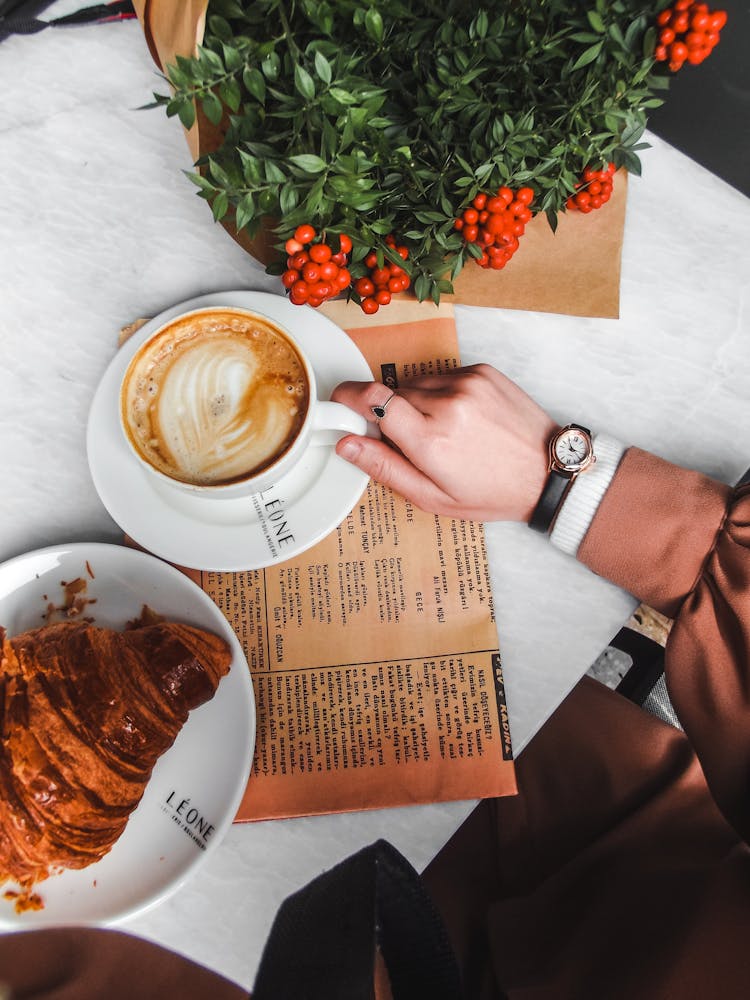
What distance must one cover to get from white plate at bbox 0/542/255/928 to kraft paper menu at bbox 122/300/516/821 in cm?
6

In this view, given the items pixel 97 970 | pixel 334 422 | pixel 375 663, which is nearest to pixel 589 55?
pixel 334 422

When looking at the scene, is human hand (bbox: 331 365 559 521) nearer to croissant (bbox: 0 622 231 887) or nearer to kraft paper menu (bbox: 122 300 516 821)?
kraft paper menu (bbox: 122 300 516 821)

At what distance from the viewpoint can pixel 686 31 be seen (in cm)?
61

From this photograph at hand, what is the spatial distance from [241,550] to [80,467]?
24cm

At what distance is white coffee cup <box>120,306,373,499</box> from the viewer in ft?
2.29

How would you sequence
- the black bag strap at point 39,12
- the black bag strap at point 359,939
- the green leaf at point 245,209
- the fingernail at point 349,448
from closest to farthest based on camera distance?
1. the black bag strap at point 359,939
2. the green leaf at point 245,209
3. the fingernail at point 349,448
4. the black bag strap at point 39,12

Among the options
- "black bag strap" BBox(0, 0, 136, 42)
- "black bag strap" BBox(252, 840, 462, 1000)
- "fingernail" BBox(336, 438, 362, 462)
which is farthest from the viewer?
"black bag strap" BBox(0, 0, 136, 42)

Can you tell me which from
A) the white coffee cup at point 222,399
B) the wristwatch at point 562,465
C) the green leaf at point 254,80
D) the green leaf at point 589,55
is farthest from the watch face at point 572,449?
the green leaf at point 254,80

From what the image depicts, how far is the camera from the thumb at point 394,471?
731 millimetres

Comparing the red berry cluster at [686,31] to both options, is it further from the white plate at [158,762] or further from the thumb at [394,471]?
the white plate at [158,762]

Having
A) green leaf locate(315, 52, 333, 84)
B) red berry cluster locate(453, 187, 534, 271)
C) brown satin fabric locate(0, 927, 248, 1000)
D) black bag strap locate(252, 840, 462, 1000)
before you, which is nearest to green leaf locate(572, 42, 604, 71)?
red berry cluster locate(453, 187, 534, 271)

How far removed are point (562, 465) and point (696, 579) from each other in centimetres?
19

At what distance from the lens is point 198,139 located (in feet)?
2.26

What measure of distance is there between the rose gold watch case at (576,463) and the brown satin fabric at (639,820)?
39mm
